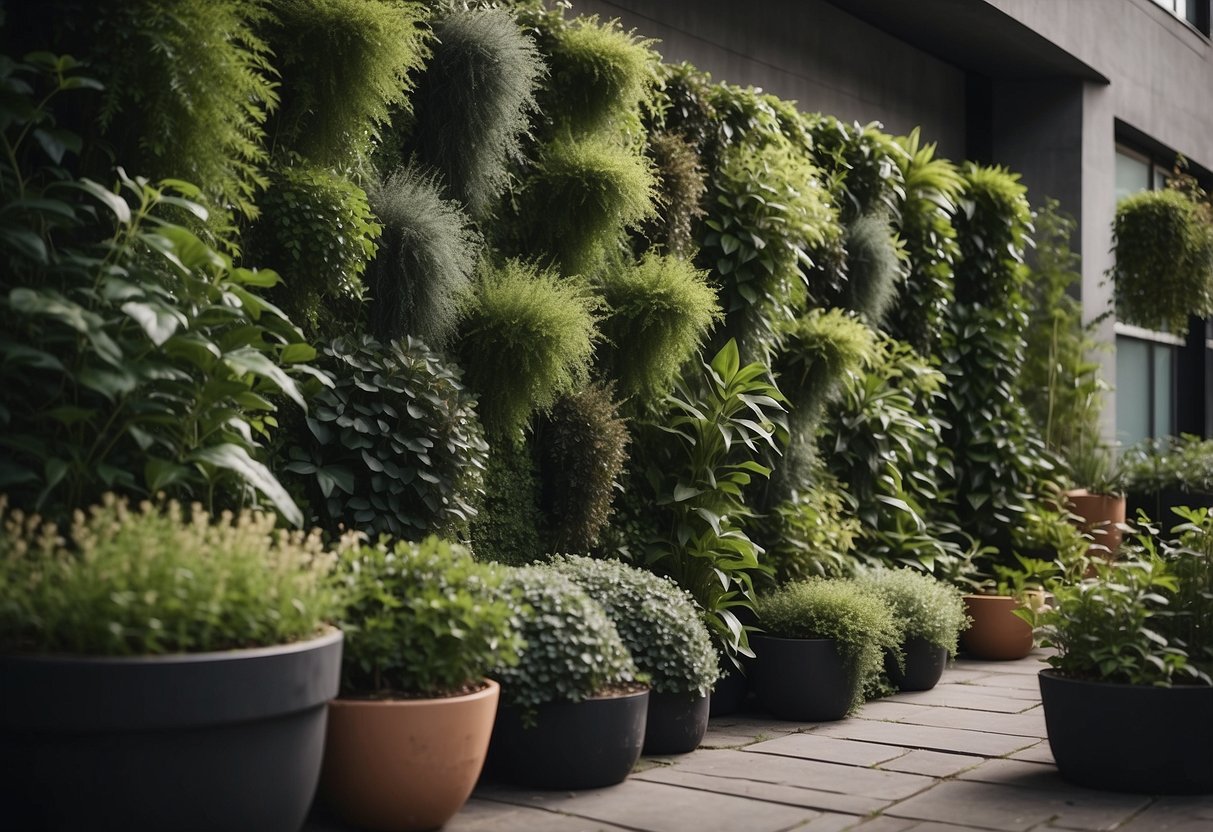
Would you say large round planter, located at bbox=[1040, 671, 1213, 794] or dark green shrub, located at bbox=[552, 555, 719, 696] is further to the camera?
dark green shrub, located at bbox=[552, 555, 719, 696]

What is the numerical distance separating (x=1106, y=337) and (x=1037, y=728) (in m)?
4.93

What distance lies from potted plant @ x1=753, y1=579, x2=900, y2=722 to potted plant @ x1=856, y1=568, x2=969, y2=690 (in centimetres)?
41

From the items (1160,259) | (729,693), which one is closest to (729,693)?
(729,693)

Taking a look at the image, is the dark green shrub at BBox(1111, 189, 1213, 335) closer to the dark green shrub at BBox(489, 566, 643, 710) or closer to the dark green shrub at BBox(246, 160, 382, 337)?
the dark green shrub at BBox(489, 566, 643, 710)

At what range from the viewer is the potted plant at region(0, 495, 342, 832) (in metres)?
2.59

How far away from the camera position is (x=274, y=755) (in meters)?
2.80

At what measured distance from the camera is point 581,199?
476cm

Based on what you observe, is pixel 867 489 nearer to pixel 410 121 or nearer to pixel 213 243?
pixel 410 121

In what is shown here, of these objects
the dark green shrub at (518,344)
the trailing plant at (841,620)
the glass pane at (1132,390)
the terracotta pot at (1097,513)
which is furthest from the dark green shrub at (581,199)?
the glass pane at (1132,390)

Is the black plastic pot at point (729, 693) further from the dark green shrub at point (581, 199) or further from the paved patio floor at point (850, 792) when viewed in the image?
the dark green shrub at point (581, 199)

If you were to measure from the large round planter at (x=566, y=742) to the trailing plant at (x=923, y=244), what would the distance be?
12.6ft

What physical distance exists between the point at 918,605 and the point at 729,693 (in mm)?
1026

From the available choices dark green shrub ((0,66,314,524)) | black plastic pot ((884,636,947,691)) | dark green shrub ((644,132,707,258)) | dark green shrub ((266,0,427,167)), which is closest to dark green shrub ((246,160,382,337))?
dark green shrub ((266,0,427,167))

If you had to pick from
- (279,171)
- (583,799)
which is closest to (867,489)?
(583,799)
